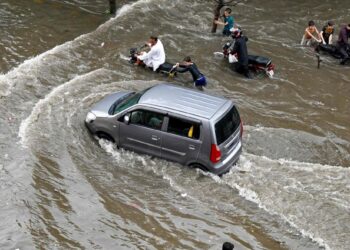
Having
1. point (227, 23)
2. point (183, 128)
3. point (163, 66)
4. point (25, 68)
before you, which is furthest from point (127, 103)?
point (227, 23)

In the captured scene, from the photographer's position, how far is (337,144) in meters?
13.0

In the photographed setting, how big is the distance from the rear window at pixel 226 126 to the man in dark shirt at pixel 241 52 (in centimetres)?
561

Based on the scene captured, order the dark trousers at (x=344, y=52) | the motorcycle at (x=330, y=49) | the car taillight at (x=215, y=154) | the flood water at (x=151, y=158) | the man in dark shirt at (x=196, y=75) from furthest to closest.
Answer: the motorcycle at (x=330, y=49) < the dark trousers at (x=344, y=52) < the man in dark shirt at (x=196, y=75) < the car taillight at (x=215, y=154) < the flood water at (x=151, y=158)

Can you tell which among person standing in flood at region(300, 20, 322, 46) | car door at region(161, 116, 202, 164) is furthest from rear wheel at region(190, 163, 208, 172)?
person standing in flood at region(300, 20, 322, 46)

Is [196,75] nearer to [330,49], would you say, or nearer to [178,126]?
[178,126]

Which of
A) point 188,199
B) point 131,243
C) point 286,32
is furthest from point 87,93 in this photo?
point 286,32

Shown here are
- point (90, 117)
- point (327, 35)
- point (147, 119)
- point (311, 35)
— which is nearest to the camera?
point (147, 119)

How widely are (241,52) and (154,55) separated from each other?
292 cm

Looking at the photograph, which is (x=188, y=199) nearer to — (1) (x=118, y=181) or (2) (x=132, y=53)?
(1) (x=118, y=181)

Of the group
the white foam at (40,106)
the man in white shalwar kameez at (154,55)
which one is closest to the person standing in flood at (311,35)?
the man in white shalwar kameez at (154,55)

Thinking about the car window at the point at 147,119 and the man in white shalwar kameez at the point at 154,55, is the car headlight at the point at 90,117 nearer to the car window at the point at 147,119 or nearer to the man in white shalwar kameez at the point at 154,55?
the car window at the point at 147,119

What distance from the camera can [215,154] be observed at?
1092cm

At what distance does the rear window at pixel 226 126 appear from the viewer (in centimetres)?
1089

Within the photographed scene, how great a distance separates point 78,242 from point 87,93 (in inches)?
246
